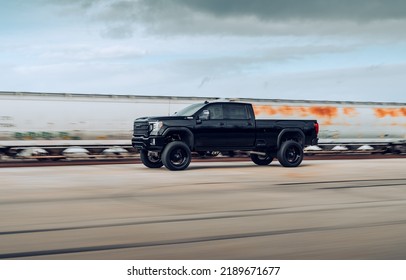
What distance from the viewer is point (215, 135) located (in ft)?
64.1

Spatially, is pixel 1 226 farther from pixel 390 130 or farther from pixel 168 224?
A: pixel 390 130

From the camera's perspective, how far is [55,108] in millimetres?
26125

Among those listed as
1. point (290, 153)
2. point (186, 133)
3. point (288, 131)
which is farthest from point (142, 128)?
point (290, 153)

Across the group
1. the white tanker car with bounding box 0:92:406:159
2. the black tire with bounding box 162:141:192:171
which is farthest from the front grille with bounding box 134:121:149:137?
the white tanker car with bounding box 0:92:406:159

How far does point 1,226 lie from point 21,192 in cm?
438

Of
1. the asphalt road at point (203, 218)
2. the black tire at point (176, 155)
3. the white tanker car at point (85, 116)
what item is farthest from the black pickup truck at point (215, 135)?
the white tanker car at point (85, 116)

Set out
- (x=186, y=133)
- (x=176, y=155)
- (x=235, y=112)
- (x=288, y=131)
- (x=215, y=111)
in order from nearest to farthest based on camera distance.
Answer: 1. (x=176, y=155)
2. (x=186, y=133)
3. (x=215, y=111)
4. (x=235, y=112)
5. (x=288, y=131)

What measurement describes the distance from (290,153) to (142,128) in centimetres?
504

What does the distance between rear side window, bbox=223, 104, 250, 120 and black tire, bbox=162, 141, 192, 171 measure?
1805 mm

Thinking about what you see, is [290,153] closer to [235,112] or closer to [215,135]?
[235,112]

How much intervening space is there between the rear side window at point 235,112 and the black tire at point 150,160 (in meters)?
2.63

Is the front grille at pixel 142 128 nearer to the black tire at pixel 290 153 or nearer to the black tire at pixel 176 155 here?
the black tire at pixel 176 155

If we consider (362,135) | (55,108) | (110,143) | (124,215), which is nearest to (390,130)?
(362,135)
